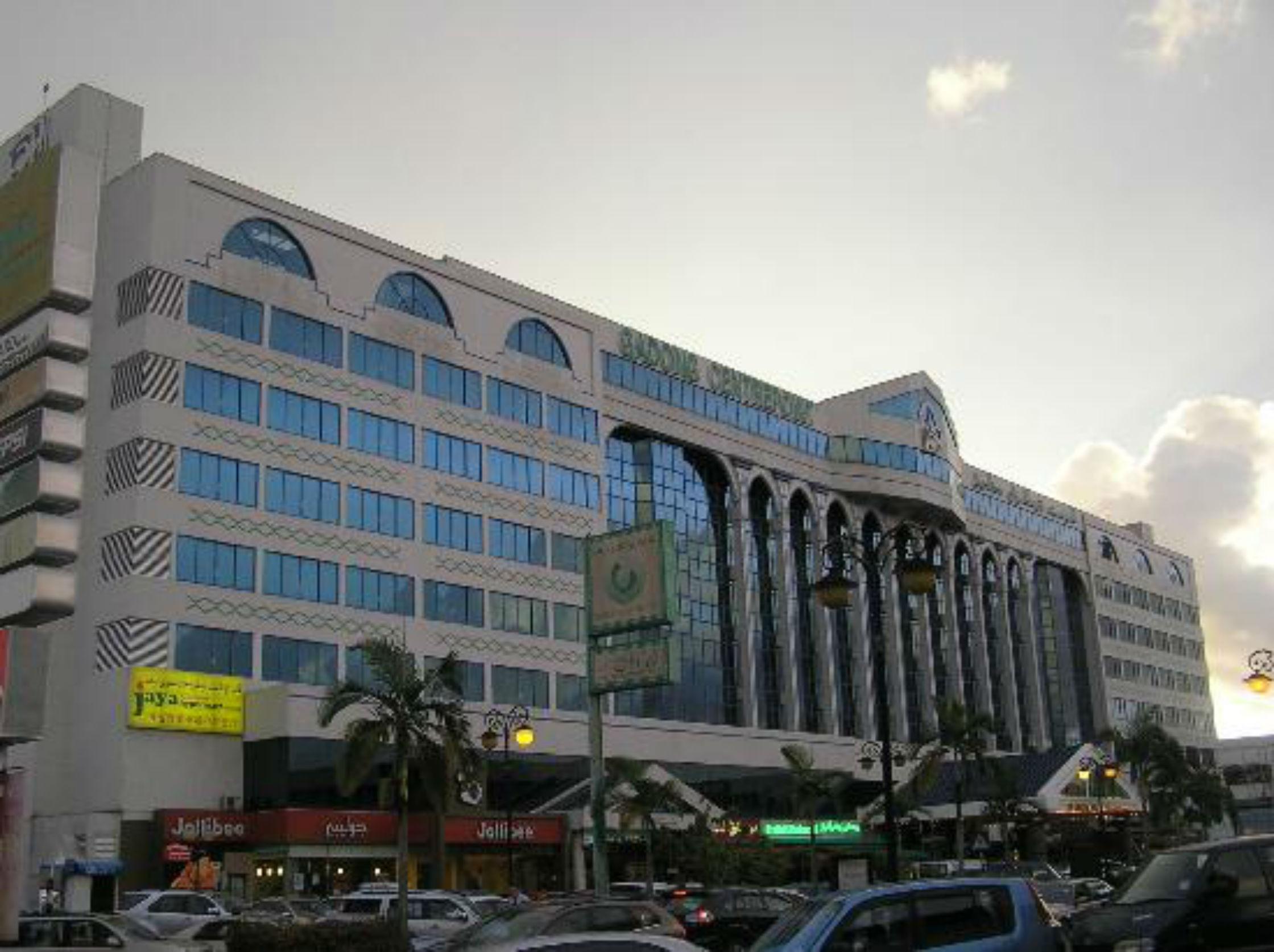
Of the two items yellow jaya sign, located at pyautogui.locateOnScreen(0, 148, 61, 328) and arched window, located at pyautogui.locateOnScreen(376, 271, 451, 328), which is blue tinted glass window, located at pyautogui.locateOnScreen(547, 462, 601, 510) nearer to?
arched window, located at pyautogui.locateOnScreen(376, 271, 451, 328)

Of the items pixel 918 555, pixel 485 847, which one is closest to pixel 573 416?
pixel 485 847

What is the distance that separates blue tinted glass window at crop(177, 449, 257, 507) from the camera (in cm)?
5750

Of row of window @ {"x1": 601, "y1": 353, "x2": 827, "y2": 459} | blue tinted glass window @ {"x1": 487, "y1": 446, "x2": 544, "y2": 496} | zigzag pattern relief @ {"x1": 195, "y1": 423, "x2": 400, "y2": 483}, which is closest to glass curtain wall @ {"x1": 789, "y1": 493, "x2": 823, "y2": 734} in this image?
row of window @ {"x1": 601, "y1": 353, "x2": 827, "y2": 459}

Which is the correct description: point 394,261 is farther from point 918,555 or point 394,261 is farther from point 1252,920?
point 1252,920

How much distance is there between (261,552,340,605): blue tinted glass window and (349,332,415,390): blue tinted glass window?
9.43 meters

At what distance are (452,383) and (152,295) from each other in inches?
636

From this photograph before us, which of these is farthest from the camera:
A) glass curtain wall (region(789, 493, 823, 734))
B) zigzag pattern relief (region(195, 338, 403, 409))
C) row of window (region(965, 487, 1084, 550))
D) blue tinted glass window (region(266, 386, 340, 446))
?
row of window (region(965, 487, 1084, 550))

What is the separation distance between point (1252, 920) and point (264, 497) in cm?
4963

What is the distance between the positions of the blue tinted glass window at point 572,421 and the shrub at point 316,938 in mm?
50319

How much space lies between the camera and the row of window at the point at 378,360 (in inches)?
2375

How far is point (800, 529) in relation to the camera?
93.3 metres

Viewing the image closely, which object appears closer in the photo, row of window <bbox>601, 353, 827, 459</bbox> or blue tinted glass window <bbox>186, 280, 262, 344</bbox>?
blue tinted glass window <bbox>186, 280, 262, 344</bbox>

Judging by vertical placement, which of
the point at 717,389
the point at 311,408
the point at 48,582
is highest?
the point at 717,389

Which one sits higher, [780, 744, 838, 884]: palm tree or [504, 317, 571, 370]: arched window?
[504, 317, 571, 370]: arched window
